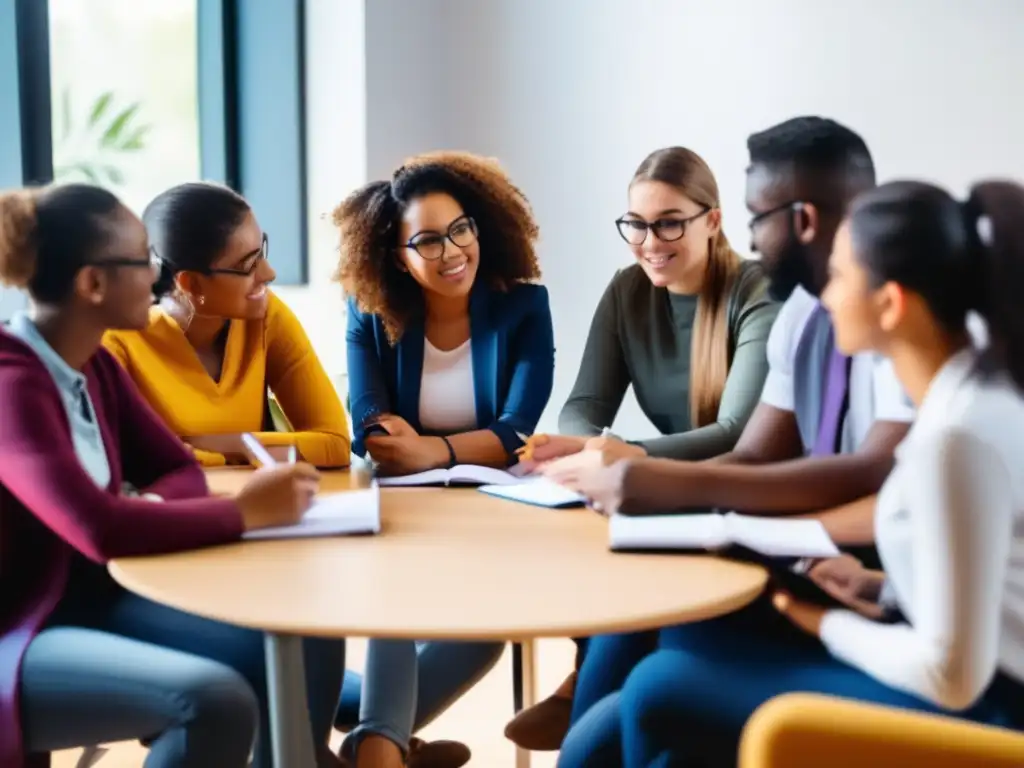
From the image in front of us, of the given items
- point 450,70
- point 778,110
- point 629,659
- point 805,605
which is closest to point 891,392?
point 805,605

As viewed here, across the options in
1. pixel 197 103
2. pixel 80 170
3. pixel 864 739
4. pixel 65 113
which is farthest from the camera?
pixel 197 103

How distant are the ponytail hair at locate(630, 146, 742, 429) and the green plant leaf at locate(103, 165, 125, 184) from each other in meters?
1.99

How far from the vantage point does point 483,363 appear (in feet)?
7.06

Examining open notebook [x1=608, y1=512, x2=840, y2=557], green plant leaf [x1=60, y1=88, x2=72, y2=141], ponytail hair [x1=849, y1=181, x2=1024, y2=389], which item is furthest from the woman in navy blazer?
green plant leaf [x1=60, y1=88, x2=72, y2=141]

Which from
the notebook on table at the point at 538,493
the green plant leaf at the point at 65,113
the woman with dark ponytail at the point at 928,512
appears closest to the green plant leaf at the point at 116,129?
the green plant leaf at the point at 65,113

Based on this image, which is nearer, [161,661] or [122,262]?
[161,661]

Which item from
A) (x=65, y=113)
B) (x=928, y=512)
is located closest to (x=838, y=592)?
(x=928, y=512)

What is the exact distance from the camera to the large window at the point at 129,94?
303 centimetres

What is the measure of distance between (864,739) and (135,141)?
10.3 feet

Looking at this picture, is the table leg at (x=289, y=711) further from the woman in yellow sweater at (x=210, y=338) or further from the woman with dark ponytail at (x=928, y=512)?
the woman in yellow sweater at (x=210, y=338)

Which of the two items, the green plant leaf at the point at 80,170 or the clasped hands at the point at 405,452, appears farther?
the green plant leaf at the point at 80,170

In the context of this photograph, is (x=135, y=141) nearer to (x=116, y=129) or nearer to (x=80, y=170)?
(x=116, y=129)

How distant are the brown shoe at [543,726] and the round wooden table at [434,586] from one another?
561mm

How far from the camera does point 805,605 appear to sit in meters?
1.19
